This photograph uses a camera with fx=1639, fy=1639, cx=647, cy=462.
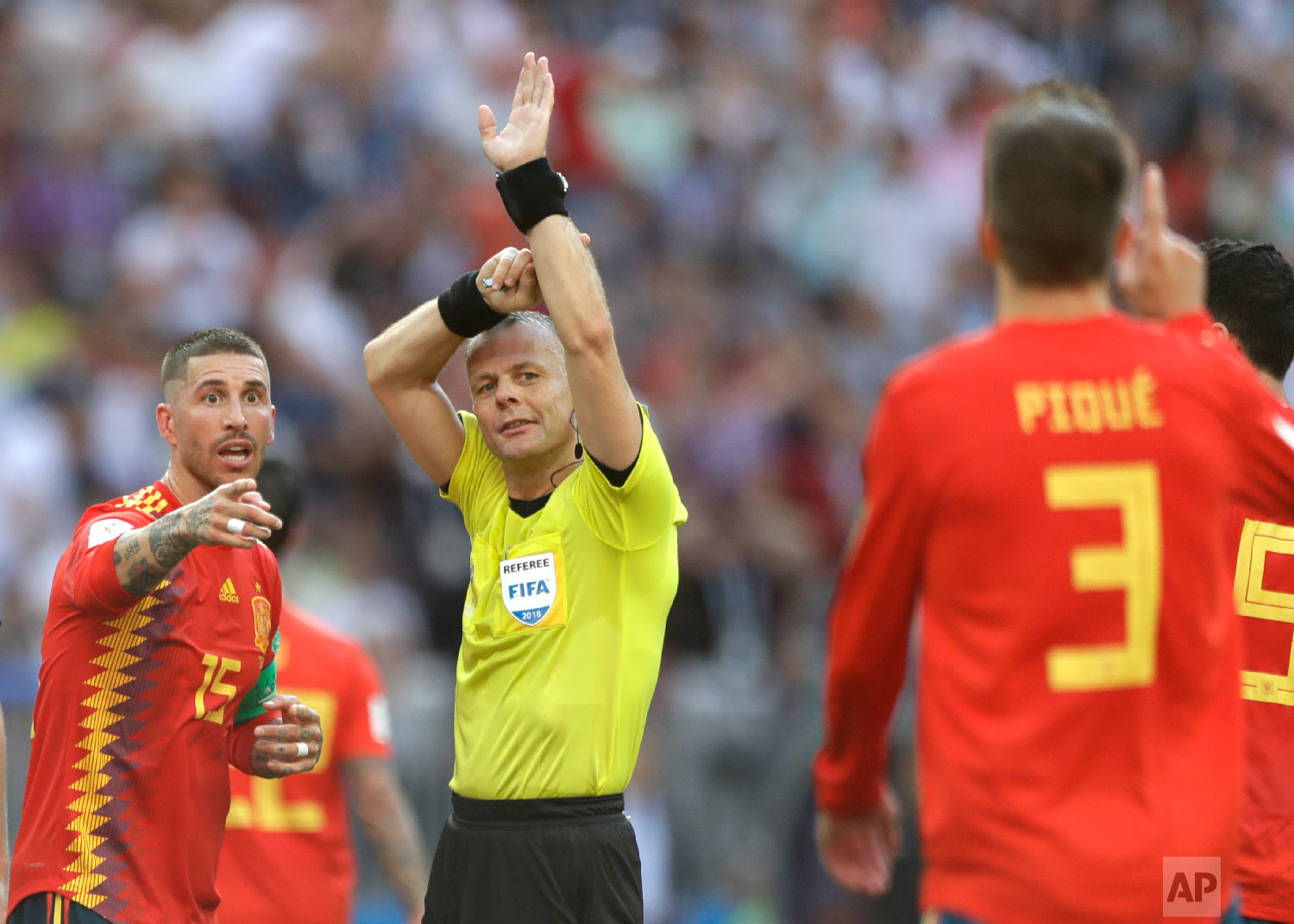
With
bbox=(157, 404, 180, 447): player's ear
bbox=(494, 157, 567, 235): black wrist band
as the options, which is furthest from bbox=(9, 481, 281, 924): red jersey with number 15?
bbox=(494, 157, 567, 235): black wrist band

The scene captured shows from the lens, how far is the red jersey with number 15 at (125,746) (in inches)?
184

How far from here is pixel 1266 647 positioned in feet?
14.9

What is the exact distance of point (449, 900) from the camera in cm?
488

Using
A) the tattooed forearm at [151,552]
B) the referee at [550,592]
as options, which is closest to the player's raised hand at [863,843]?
the referee at [550,592]

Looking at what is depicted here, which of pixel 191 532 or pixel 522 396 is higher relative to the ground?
pixel 522 396

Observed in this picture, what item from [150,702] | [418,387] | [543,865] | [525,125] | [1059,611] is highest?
[525,125]

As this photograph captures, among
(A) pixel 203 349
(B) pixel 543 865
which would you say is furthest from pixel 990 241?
(A) pixel 203 349

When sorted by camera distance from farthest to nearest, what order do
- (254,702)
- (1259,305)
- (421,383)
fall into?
1. (421,383)
2. (254,702)
3. (1259,305)

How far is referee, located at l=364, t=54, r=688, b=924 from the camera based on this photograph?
4.67 m

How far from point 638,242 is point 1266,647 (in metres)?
8.89

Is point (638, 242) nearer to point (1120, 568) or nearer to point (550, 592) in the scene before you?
point (550, 592)

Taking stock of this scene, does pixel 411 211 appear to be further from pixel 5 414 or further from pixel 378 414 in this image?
pixel 5 414

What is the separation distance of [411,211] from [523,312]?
710 cm

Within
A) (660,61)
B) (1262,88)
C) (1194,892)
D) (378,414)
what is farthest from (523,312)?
(1262,88)
